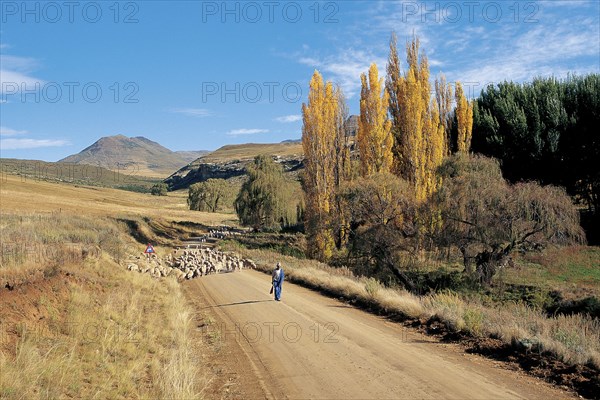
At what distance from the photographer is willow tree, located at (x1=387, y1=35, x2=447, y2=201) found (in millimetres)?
33469

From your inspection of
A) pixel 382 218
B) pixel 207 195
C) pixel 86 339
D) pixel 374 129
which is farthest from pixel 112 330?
pixel 207 195

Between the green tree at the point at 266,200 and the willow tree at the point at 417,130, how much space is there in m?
24.3

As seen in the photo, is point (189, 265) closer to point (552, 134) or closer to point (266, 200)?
point (266, 200)

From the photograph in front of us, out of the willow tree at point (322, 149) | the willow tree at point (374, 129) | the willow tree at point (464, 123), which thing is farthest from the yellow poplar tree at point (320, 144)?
the willow tree at point (464, 123)

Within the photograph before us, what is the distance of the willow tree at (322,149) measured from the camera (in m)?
36.5

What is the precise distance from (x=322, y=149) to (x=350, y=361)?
2961 cm

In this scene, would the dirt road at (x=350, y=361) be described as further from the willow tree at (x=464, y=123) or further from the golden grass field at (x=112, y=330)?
the willow tree at (x=464, y=123)

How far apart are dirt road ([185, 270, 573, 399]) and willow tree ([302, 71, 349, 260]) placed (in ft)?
68.0

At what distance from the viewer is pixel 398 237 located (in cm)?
2662

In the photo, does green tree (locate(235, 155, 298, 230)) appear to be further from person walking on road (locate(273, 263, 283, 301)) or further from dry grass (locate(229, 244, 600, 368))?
person walking on road (locate(273, 263, 283, 301))

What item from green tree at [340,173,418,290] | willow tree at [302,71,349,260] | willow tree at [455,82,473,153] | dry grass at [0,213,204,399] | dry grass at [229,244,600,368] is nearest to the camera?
dry grass at [0,213,204,399]

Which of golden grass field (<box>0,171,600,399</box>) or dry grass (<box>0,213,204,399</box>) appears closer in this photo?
dry grass (<box>0,213,204,399</box>)

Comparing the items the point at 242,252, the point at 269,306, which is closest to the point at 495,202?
the point at 269,306

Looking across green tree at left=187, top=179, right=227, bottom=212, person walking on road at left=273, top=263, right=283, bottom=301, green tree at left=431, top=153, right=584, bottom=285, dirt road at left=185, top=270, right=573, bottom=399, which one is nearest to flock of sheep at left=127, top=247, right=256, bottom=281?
person walking on road at left=273, top=263, right=283, bottom=301
